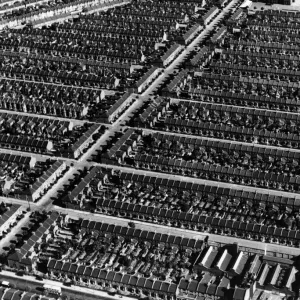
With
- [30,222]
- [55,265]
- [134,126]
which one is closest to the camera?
[55,265]

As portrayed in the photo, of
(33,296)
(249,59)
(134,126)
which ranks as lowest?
(33,296)

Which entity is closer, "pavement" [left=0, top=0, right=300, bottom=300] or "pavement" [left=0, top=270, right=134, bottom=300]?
"pavement" [left=0, top=270, right=134, bottom=300]

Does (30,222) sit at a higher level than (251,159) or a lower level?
lower

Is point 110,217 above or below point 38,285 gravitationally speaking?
above

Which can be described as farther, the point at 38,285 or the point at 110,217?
the point at 110,217

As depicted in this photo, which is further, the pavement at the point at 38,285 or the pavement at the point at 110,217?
the pavement at the point at 110,217

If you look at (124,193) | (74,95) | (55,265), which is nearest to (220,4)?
(74,95)

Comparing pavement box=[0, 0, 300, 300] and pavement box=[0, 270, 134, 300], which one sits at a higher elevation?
pavement box=[0, 0, 300, 300]

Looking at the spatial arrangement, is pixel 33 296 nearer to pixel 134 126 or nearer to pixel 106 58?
pixel 134 126

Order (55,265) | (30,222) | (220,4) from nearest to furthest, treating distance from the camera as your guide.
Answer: (55,265) < (30,222) < (220,4)

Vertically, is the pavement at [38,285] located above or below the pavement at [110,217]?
below

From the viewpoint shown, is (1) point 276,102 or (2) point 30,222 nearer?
(2) point 30,222
